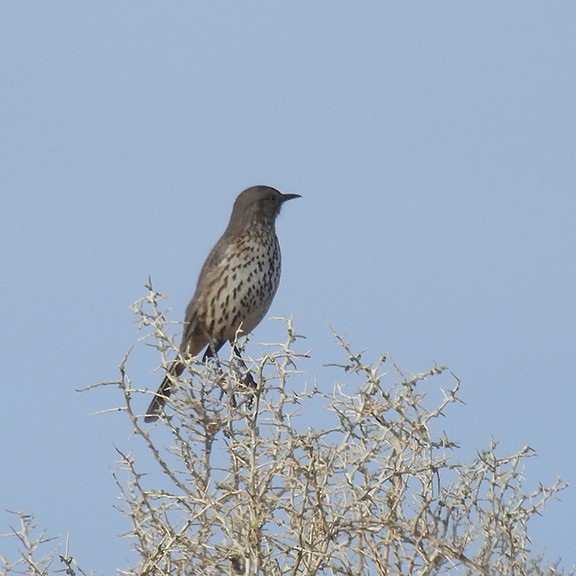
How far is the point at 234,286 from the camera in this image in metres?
8.55

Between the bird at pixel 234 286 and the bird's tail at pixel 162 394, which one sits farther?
the bird at pixel 234 286

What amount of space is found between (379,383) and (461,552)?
28.4 inches

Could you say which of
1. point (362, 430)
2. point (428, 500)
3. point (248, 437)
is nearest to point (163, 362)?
point (248, 437)

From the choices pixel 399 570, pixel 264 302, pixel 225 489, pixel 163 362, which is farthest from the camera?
pixel 264 302

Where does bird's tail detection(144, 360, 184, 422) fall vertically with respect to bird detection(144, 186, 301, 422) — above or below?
below

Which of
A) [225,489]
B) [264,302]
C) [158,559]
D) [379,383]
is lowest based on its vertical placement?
[158,559]

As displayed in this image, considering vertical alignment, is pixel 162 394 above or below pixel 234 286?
below

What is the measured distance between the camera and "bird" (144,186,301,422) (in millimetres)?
8539

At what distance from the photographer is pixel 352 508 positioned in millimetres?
4375

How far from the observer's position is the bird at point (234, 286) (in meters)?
8.54

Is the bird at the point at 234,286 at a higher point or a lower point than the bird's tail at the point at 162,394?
higher

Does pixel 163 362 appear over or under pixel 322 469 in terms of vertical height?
over

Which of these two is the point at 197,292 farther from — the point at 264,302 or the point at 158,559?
the point at 158,559

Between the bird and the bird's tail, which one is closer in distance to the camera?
the bird's tail
